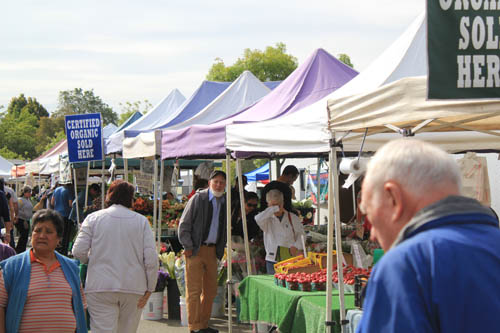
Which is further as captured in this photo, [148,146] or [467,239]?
[148,146]

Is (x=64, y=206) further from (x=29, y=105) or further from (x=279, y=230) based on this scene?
(x=29, y=105)

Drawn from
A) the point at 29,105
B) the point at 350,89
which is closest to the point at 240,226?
the point at 350,89

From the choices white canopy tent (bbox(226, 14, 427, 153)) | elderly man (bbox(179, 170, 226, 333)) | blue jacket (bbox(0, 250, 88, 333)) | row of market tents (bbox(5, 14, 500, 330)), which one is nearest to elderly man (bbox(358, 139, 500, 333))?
row of market tents (bbox(5, 14, 500, 330))

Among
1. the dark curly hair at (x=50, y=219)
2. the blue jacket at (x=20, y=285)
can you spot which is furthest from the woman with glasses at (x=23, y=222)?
the blue jacket at (x=20, y=285)

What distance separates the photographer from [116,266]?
20.4ft

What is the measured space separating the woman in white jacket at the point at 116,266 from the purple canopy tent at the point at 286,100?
2.71 m

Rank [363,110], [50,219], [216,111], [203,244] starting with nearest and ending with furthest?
[50,219]
[363,110]
[203,244]
[216,111]

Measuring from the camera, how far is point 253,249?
33.1ft

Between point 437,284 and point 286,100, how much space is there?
25.5 ft

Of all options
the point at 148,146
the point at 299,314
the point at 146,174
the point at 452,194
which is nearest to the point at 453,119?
the point at 299,314

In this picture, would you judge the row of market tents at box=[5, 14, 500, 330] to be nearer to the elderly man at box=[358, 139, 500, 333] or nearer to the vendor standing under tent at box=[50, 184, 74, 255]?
the elderly man at box=[358, 139, 500, 333]

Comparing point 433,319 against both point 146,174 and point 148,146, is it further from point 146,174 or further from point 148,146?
point 146,174

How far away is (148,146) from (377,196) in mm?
9519

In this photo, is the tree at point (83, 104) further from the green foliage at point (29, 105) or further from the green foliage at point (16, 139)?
the green foliage at point (16, 139)
